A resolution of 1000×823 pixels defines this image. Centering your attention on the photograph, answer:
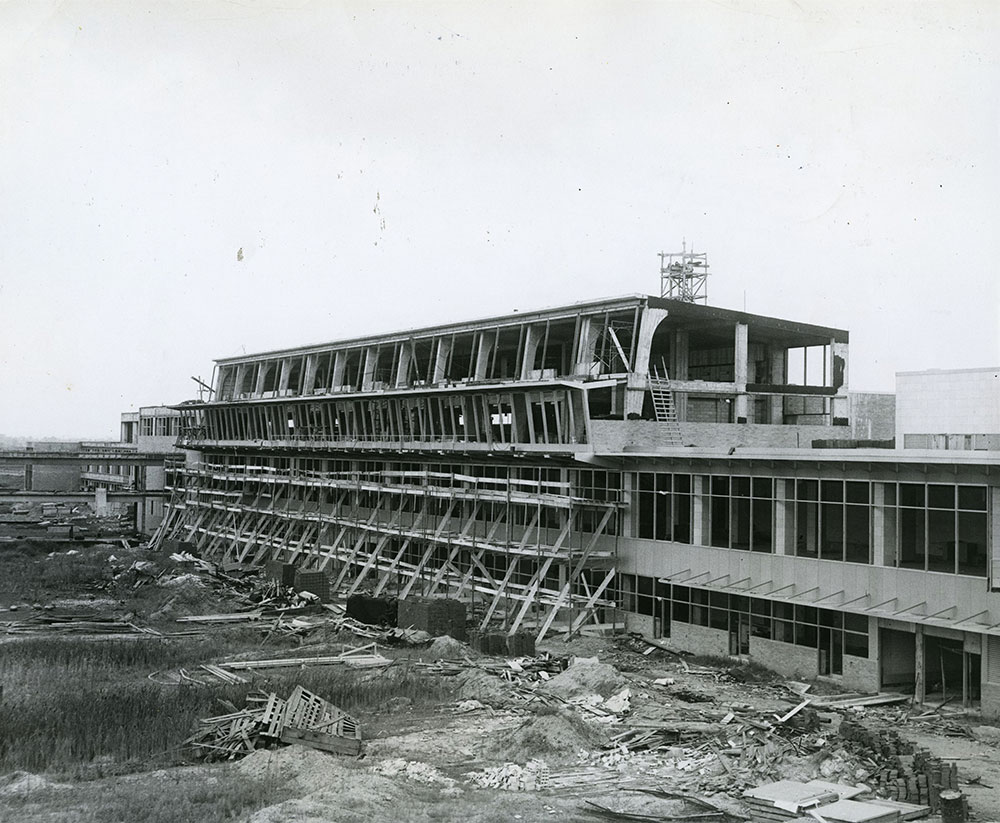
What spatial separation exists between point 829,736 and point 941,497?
24.3 feet

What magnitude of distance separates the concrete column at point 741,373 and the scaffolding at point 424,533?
775 cm

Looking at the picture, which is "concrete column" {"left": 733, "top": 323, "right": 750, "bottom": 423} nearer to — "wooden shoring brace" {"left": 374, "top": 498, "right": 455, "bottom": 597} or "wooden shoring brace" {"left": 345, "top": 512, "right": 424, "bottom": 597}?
"wooden shoring brace" {"left": 374, "top": 498, "right": 455, "bottom": 597}

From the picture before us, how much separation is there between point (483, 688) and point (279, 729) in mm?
6696

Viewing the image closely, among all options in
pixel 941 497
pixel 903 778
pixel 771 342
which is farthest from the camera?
pixel 771 342

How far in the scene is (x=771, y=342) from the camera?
4341 cm

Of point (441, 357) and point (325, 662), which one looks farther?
point (441, 357)

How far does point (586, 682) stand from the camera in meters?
24.8

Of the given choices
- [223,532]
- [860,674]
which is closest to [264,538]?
[223,532]

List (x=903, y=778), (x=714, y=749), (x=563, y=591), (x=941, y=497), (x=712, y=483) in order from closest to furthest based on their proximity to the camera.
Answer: (x=903, y=778) < (x=714, y=749) < (x=941, y=497) < (x=712, y=483) < (x=563, y=591)

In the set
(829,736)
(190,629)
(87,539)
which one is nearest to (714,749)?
(829,736)

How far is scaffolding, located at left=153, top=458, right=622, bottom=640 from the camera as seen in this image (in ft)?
113

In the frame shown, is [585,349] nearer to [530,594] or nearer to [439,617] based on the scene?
[530,594]

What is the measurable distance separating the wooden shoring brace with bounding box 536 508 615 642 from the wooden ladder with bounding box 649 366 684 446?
392 cm

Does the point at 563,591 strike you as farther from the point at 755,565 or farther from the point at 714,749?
the point at 714,749
